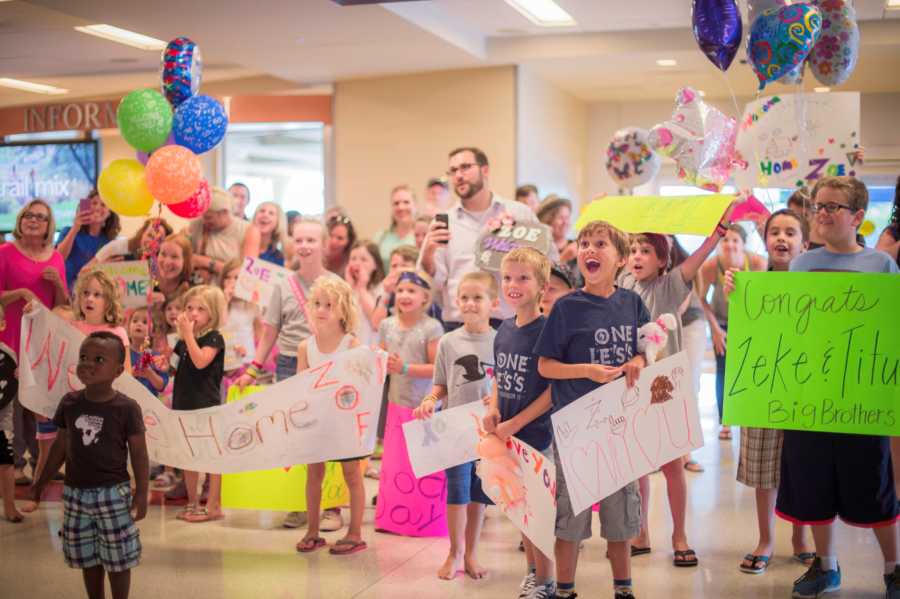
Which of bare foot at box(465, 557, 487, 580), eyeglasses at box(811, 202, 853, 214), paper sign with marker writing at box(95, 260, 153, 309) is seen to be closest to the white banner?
bare foot at box(465, 557, 487, 580)

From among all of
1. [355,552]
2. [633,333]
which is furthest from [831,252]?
[355,552]

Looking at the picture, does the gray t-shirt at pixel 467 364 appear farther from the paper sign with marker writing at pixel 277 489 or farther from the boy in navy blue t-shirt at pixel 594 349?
the paper sign with marker writing at pixel 277 489

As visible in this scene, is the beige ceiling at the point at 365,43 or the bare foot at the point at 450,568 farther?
the beige ceiling at the point at 365,43

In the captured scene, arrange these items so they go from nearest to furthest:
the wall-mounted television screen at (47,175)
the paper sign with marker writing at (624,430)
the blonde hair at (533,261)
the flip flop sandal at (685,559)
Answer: the paper sign with marker writing at (624,430) < the blonde hair at (533,261) < the flip flop sandal at (685,559) < the wall-mounted television screen at (47,175)

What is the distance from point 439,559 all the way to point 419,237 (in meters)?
2.82

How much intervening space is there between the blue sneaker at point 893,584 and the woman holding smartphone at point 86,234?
4.93 meters

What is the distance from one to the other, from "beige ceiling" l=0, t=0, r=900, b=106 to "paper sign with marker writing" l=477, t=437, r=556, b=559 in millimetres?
4484

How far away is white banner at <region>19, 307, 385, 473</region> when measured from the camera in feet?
13.5

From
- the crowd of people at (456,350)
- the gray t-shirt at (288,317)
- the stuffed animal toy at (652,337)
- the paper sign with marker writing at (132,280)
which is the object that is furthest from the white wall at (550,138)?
the stuffed animal toy at (652,337)

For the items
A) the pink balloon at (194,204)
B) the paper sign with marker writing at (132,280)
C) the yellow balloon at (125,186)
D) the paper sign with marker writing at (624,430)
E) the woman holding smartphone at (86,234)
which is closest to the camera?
the paper sign with marker writing at (624,430)

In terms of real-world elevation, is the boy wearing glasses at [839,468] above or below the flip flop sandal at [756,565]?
above

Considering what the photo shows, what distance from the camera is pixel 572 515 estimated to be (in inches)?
127

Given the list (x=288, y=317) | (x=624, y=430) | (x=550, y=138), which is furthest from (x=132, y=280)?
(x=550, y=138)

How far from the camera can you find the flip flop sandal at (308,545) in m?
4.24
